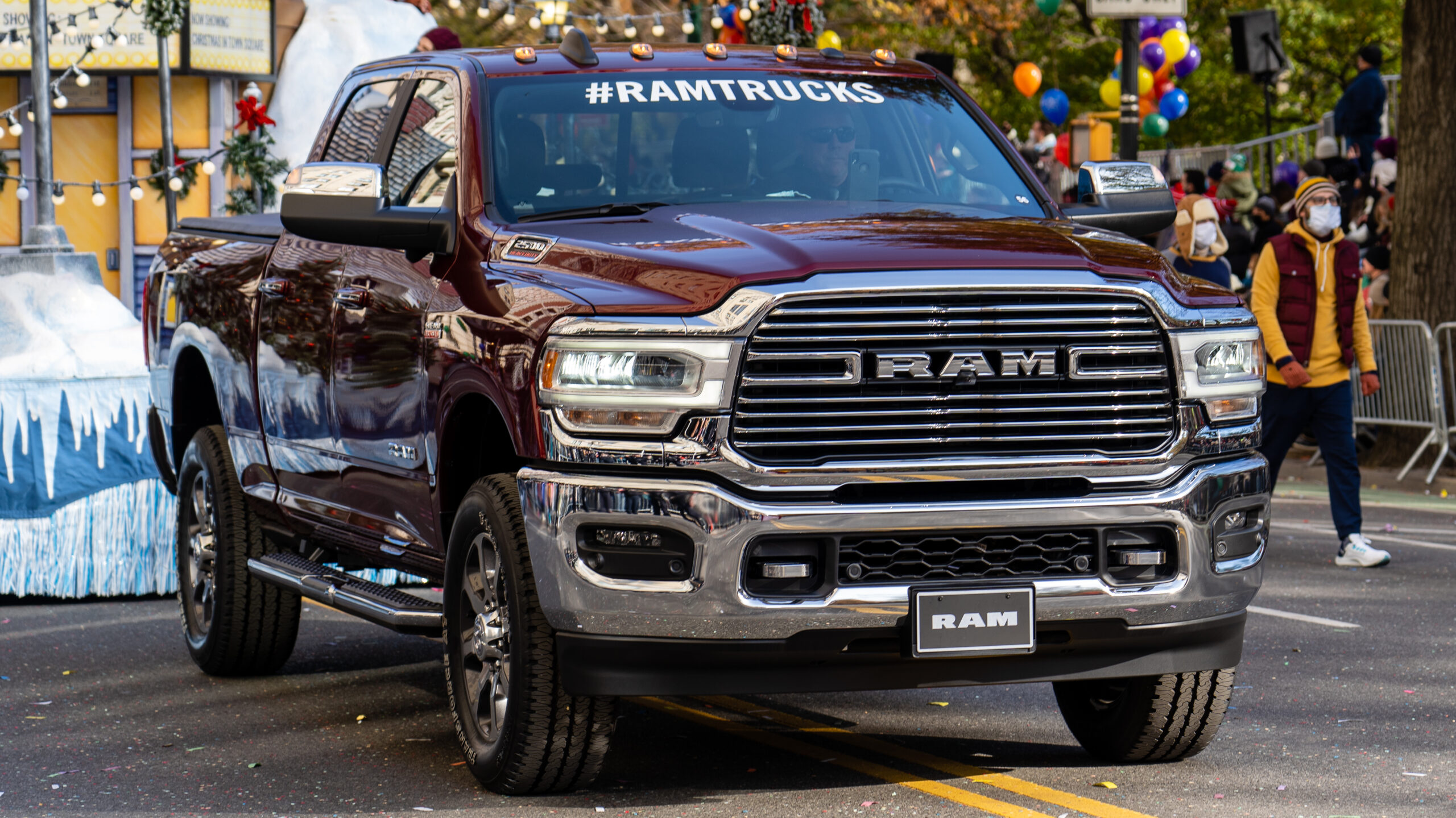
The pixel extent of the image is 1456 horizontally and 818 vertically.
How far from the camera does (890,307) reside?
5.32 metres

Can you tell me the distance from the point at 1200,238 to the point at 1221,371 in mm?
8817

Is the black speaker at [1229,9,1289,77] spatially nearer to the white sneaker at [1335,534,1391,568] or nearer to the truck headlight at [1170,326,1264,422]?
the white sneaker at [1335,534,1391,568]

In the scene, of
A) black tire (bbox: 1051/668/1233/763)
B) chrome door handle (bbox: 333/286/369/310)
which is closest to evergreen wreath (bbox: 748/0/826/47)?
chrome door handle (bbox: 333/286/369/310)

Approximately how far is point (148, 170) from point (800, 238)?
19.5 m

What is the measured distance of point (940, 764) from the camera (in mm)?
6445

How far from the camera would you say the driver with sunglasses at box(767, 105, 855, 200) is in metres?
6.59

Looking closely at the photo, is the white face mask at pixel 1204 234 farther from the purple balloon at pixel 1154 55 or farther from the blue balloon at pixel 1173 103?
the blue balloon at pixel 1173 103

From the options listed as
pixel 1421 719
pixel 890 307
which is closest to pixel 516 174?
pixel 890 307

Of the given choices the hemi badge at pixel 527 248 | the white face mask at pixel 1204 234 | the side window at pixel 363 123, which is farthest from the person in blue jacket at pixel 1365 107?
the hemi badge at pixel 527 248

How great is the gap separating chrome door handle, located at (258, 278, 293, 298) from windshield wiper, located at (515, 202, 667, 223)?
60.4 inches

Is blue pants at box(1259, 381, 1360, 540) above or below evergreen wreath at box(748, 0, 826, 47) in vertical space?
Answer: below

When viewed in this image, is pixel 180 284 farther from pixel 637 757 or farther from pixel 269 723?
pixel 637 757

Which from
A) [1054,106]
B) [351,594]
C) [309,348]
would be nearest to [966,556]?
[351,594]

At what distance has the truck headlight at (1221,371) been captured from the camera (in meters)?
5.59
